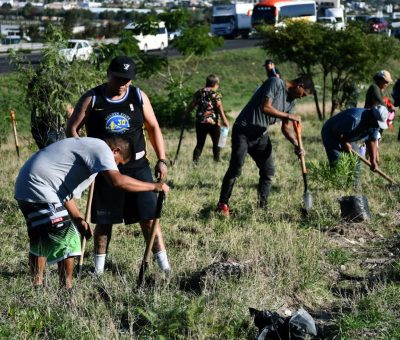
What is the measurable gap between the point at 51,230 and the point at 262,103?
343 centimetres

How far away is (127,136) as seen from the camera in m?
6.21

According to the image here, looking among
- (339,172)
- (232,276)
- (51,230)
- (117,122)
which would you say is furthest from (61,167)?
(339,172)

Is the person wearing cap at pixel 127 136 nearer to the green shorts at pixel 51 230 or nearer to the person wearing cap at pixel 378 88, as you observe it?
the green shorts at pixel 51 230

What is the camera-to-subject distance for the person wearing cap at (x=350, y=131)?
29.7 ft

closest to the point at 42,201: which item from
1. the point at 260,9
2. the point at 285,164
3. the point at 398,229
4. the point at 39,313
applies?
the point at 39,313

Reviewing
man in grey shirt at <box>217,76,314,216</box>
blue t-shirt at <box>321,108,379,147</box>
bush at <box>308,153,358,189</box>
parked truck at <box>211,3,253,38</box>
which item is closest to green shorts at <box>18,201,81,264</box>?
man in grey shirt at <box>217,76,314,216</box>

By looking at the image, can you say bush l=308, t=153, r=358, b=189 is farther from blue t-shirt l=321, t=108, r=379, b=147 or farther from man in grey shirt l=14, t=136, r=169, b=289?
man in grey shirt l=14, t=136, r=169, b=289

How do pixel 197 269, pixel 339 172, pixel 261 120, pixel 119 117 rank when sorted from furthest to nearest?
pixel 339 172, pixel 261 120, pixel 197 269, pixel 119 117

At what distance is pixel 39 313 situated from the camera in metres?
5.18

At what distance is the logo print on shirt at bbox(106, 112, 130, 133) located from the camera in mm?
6148

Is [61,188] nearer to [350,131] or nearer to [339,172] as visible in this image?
[339,172]

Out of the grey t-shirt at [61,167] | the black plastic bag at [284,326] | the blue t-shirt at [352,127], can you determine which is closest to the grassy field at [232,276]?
the black plastic bag at [284,326]

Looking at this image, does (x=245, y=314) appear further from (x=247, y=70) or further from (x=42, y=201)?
(x=247, y=70)

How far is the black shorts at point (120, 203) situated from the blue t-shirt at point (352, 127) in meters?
3.58
